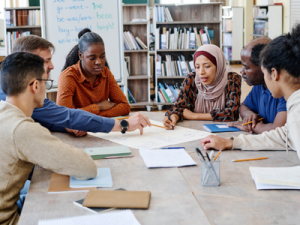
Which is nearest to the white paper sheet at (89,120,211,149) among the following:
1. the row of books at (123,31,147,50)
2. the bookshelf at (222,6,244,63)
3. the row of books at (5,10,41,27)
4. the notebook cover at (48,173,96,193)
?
the notebook cover at (48,173,96,193)

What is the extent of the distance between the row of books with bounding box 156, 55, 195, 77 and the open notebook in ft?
13.3

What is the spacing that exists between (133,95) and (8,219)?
442 centimetres

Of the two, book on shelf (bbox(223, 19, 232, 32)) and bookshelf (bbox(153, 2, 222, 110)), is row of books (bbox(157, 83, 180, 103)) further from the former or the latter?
book on shelf (bbox(223, 19, 232, 32))

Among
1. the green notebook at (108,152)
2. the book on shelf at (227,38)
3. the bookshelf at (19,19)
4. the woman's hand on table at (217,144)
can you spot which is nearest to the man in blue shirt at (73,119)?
the green notebook at (108,152)

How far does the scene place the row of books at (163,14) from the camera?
502 cm

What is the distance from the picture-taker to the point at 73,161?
3.48 ft

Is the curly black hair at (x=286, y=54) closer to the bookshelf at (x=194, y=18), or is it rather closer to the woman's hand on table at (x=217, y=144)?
the woman's hand on table at (x=217, y=144)

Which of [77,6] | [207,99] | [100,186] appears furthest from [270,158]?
[77,6]

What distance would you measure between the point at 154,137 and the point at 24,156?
2.36ft

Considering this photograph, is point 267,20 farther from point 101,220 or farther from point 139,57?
point 101,220

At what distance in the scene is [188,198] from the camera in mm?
952

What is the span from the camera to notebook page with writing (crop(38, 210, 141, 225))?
810 millimetres

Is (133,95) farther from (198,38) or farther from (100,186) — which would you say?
(100,186)

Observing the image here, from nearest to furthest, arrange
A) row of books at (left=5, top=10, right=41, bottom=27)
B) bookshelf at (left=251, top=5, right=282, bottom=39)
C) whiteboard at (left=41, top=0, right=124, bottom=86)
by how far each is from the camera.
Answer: whiteboard at (left=41, top=0, right=124, bottom=86) < row of books at (left=5, top=10, right=41, bottom=27) < bookshelf at (left=251, top=5, right=282, bottom=39)
